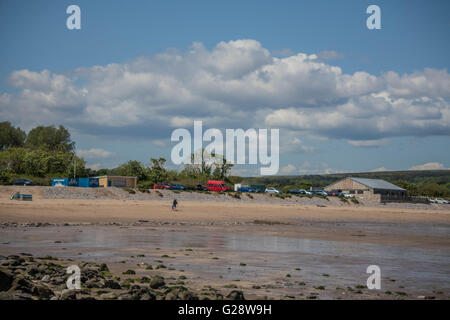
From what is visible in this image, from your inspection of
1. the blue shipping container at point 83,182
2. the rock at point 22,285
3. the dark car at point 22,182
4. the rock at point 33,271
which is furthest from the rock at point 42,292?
the blue shipping container at point 83,182

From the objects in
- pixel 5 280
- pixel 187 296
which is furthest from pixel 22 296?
pixel 187 296

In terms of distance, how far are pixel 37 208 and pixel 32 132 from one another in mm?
83682

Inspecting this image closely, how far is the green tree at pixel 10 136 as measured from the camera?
359ft

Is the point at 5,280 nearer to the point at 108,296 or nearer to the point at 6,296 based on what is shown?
the point at 6,296

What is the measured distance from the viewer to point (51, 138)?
115 m

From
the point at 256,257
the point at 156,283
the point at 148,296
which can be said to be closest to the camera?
the point at 148,296

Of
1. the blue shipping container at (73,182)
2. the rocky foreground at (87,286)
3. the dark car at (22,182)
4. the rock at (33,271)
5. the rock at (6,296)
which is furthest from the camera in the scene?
the blue shipping container at (73,182)

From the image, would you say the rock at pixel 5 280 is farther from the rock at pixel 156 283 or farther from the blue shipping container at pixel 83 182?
the blue shipping container at pixel 83 182

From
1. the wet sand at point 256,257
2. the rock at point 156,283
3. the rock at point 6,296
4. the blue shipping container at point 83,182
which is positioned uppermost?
the blue shipping container at point 83,182

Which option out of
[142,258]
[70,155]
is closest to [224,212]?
[142,258]

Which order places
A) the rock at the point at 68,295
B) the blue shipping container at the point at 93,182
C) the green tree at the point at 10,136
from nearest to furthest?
the rock at the point at 68,295 < the blue shipping container at the point at 93,182 < the green tree at the point at 10,136

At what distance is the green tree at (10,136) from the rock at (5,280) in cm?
10891

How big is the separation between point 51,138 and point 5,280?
112610mm

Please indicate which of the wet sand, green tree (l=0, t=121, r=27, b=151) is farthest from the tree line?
the wet sand
